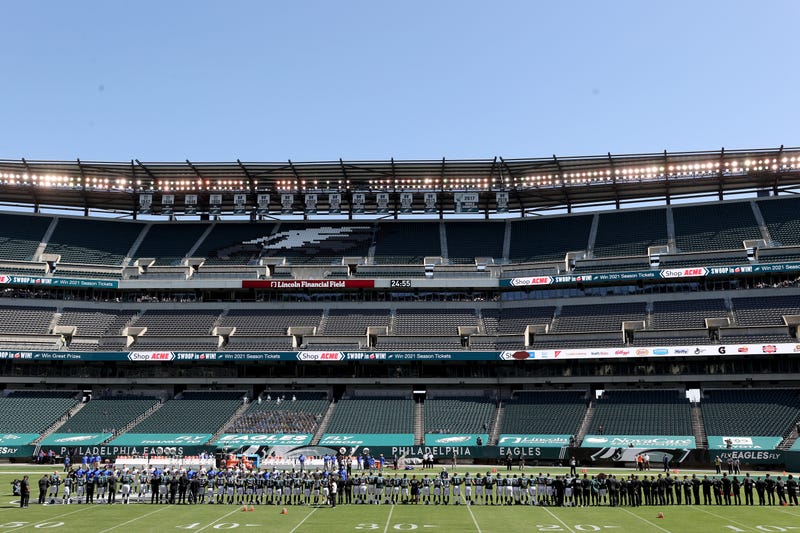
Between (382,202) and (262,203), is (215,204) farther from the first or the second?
(382,202)

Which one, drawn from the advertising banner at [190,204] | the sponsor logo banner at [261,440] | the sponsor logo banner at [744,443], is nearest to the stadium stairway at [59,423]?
the sponsor logo banner at [261,440]

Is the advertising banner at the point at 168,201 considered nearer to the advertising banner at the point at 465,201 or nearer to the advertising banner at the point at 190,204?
the advertising banner at the point at 190,204

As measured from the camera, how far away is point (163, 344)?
55031mm

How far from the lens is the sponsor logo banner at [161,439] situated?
47.5 metres

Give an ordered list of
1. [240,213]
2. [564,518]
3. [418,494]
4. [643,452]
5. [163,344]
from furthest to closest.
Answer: [240,213] < [163,344] < [643,452] < [418,494] < [564,518]

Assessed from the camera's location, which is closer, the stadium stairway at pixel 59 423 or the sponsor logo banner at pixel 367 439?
the sponsor logo banner at pixel 367 439

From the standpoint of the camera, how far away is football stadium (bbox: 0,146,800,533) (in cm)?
4609

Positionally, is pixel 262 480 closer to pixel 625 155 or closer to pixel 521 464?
pixel 521 464

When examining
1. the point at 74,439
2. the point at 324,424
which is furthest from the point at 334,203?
the point at 74,439

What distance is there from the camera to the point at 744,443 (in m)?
42.9

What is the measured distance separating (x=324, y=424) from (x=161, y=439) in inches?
449

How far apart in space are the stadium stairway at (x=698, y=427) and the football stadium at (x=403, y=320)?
0.18 m

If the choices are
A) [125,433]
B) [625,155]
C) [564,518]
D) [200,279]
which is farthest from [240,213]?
[564,518]

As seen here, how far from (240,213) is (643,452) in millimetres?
40966
